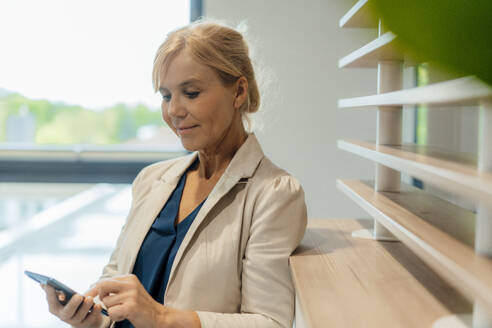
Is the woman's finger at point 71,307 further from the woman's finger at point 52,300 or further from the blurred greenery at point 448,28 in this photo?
the blurred greenery at point 448,28

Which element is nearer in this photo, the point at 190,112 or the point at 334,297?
the point at 334,297

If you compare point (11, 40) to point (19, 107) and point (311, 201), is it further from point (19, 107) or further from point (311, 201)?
point (311, 201)

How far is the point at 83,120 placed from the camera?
2.85 meters

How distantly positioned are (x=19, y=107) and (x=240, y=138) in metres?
1.92

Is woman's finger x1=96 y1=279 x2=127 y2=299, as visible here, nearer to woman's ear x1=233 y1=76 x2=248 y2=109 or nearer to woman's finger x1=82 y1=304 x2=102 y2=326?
woman's finger x1=82 y1=304 x2=102 y2=326

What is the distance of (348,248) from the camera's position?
1.23 metres

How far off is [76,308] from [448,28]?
125 centimetres

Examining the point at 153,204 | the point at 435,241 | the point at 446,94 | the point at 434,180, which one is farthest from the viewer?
the point at 153,204

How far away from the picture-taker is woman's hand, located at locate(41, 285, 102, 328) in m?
1.19

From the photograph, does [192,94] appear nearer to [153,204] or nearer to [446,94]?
[153,204]

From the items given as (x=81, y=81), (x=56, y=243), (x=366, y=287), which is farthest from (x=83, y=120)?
(x=366, y=287)

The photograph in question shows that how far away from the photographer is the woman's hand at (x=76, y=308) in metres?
1.19

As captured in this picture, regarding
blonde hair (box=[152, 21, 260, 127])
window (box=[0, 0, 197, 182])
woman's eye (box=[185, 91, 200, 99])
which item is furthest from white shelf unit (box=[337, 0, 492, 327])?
window (box=[0, 0, 197, 182])

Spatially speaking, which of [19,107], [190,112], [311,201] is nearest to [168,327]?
[190,112]
